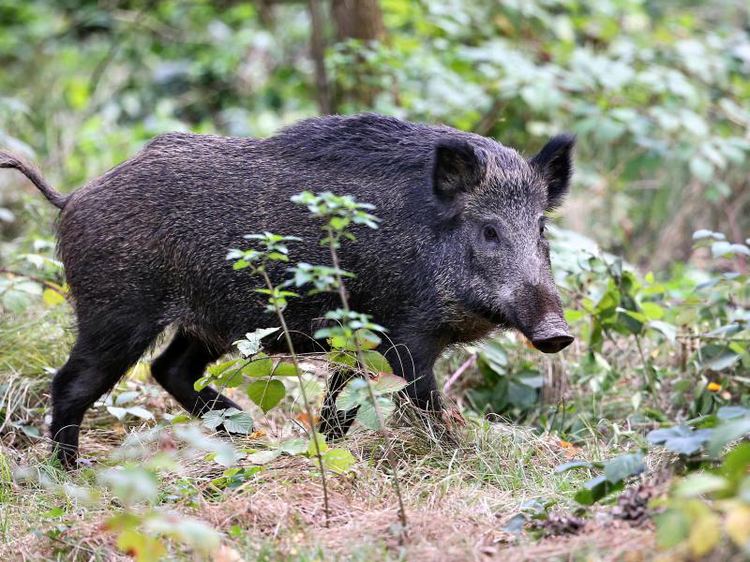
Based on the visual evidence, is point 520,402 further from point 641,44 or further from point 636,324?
point 641,44

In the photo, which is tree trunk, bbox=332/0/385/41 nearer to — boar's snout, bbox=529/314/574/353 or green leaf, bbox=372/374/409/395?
boar's snout, bbox=529/314/574/353

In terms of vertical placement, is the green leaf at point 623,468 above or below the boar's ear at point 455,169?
below

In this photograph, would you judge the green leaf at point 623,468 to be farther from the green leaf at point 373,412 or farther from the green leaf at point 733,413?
the green leaf at point 373,412

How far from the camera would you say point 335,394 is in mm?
4664

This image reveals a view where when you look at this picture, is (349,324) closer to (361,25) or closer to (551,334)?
(551,334)

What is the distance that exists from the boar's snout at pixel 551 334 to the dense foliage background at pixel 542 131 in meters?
0.53

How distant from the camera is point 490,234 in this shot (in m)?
4.41

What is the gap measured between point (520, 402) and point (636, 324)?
74cm

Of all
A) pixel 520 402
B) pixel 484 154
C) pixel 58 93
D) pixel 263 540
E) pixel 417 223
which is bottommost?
pixel 58 93

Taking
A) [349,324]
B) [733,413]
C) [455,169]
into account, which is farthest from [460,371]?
[733,413]

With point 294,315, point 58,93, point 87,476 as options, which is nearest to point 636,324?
point 294,315

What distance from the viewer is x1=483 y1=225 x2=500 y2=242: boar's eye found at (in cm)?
439

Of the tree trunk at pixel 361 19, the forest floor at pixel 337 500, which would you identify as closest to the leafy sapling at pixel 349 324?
the forest floor at pixel 337 500

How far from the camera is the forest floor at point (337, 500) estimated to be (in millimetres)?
3057
